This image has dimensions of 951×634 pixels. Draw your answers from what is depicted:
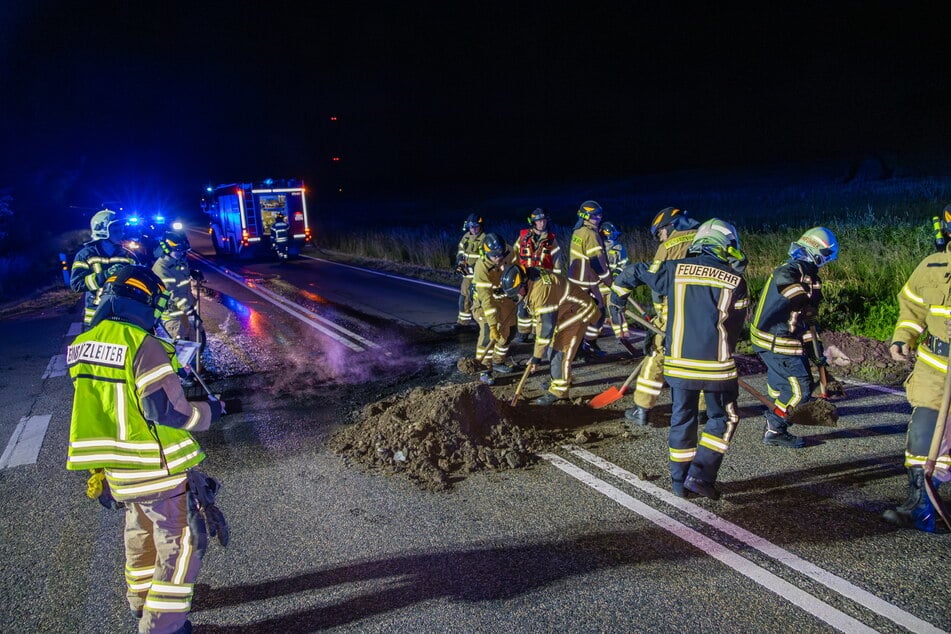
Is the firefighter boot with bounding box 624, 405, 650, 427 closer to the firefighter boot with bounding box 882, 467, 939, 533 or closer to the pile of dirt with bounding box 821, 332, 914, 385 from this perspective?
the firefighter boot with bounding box 882, 467, 939, 533

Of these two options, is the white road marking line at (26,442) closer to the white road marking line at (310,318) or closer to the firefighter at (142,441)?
the firefighter at (142,441)

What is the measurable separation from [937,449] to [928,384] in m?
0.38

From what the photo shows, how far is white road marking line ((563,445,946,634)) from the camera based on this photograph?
312cm

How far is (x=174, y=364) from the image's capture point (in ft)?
10.7

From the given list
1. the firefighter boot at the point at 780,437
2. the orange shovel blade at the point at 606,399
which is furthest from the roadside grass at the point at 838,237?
the orange shovel blade at the point at 606,399

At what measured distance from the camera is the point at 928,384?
394 centimetres

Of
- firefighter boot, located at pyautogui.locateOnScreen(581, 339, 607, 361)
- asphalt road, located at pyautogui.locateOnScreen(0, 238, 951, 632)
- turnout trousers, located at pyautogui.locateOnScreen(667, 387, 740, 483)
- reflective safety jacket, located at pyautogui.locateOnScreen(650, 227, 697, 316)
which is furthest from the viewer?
firefighter boot, located at pyautogui.locateOnScreen(581, 339, 607, 361)

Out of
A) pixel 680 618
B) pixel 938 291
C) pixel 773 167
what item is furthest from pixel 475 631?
pixel 773 167

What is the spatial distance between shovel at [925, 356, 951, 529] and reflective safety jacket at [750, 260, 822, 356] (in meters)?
1.39

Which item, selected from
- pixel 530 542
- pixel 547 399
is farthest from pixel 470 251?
pixel 530 542

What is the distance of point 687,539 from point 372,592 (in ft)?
6.10

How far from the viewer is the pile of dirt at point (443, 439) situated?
5066 mm

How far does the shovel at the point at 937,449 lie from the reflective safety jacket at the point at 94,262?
6.76 m

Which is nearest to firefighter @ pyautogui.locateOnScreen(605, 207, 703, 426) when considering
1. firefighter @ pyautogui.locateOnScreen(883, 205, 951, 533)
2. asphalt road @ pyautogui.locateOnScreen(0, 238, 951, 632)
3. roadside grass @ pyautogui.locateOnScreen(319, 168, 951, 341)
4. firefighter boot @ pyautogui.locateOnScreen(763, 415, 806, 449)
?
asphalt road @ pyautogui.locateOnScreen(0, 238, 951, 632)
